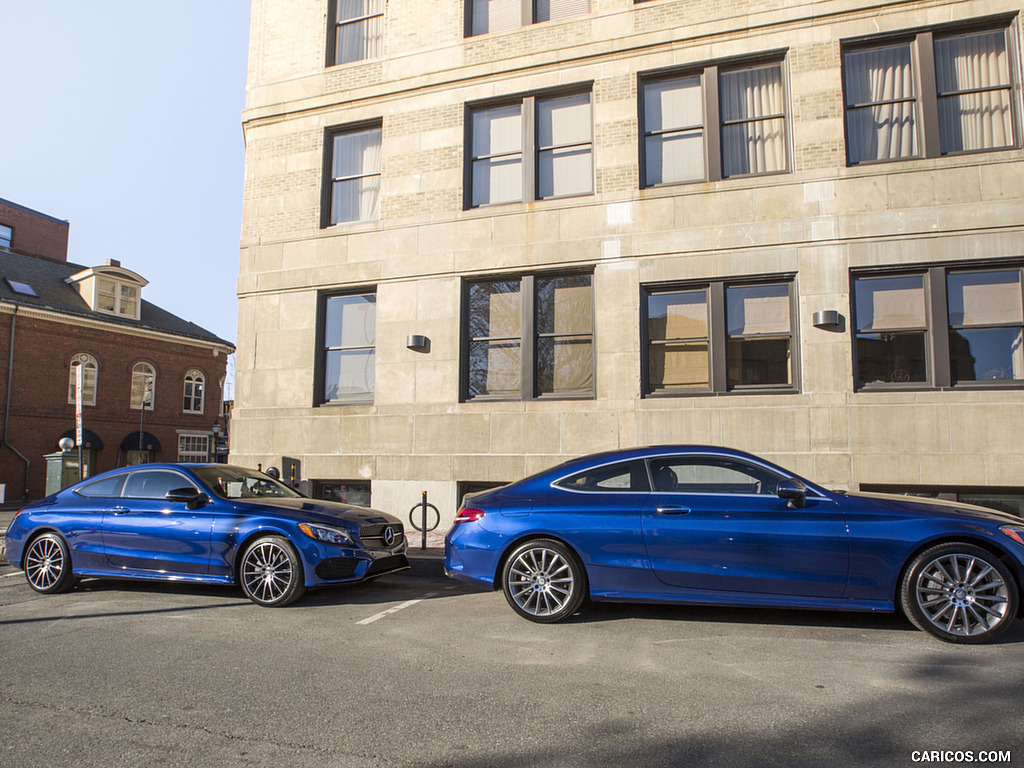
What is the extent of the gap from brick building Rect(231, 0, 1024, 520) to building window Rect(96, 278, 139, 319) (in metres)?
22.0

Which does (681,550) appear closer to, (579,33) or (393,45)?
(579,33)

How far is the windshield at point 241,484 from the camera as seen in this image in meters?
7.64

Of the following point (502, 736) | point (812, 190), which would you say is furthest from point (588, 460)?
point (812, 190)

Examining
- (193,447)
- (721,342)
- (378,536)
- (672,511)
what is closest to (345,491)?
(378,536)

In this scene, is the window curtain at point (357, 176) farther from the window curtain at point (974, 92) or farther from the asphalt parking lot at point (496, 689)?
the window curtain at point (974, 92)

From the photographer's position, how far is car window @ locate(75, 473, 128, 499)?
776 cm

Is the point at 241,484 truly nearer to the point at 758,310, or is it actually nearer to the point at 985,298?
the point at 758,310

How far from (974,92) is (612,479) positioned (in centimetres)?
936

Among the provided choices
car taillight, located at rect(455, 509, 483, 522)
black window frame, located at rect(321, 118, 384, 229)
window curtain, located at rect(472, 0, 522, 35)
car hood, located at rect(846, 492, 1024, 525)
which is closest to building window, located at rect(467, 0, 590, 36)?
window curtain, located at rect(472, 0, 522, 35)

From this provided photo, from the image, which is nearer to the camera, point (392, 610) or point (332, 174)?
Answer: point (392, 610)

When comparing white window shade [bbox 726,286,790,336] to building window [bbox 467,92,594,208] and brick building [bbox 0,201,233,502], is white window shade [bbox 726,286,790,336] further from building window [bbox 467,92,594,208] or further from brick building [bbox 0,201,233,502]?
brick building [bbox 0,201,233,502]

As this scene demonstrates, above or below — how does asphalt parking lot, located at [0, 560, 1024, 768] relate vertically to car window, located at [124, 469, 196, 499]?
below

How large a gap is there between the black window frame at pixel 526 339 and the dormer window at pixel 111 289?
26.3 meters

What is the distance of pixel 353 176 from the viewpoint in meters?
13.7
